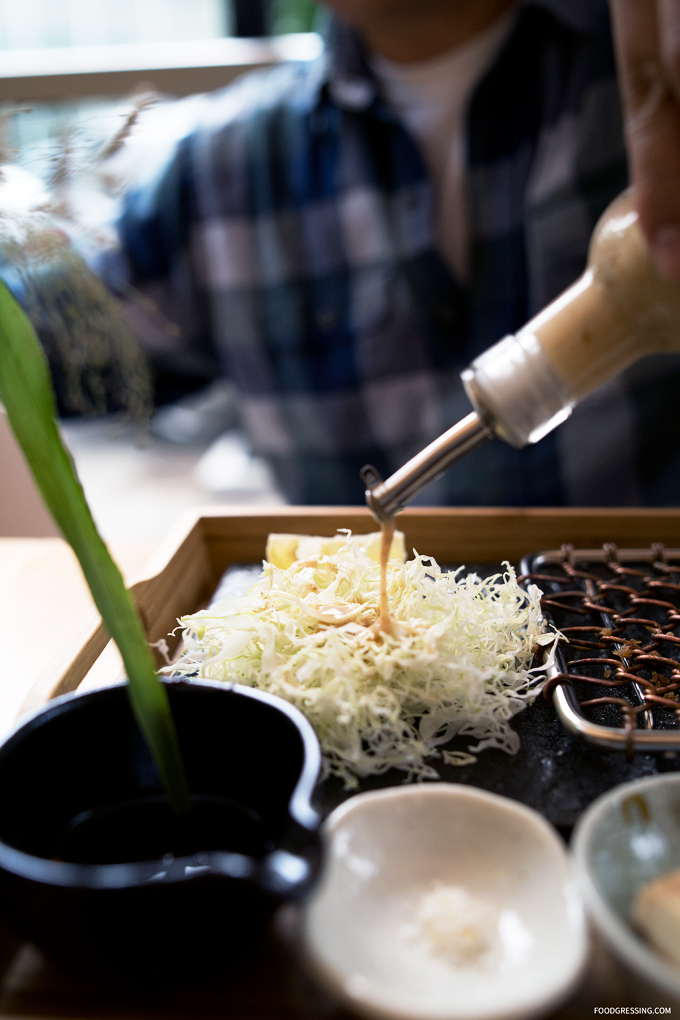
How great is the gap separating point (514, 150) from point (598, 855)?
1118 mm

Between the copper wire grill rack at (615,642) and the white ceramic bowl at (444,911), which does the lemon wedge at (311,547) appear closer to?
the copper wire grill rack at (615,642)

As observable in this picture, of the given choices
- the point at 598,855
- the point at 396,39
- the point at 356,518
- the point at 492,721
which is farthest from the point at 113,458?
the point at 598,855

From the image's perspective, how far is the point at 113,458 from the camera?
2.44 metres

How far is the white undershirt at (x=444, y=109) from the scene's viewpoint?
1230 mm

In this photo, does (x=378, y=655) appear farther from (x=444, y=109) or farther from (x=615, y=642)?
(x=444, y=109)

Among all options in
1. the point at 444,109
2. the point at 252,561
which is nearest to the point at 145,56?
the point at 444,109

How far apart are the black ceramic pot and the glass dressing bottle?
9.2 inches

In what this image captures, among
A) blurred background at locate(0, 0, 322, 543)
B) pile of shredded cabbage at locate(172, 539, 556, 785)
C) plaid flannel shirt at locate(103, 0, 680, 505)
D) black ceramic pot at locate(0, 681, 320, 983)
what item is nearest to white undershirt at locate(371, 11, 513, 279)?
plaid flannel shirt at locate(103, 0, 680, 505)

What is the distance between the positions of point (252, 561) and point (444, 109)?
2.81 feet

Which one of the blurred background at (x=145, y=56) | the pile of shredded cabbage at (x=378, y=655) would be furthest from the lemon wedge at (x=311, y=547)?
the blurred background at (x=145, y=56)

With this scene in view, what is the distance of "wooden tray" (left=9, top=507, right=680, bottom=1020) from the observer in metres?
0.38

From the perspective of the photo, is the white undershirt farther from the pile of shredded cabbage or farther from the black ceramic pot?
the black ceramic pot

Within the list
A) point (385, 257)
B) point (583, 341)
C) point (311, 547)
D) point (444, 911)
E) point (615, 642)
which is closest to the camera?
point (444, 911)

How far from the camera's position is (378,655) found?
0.56 metres
